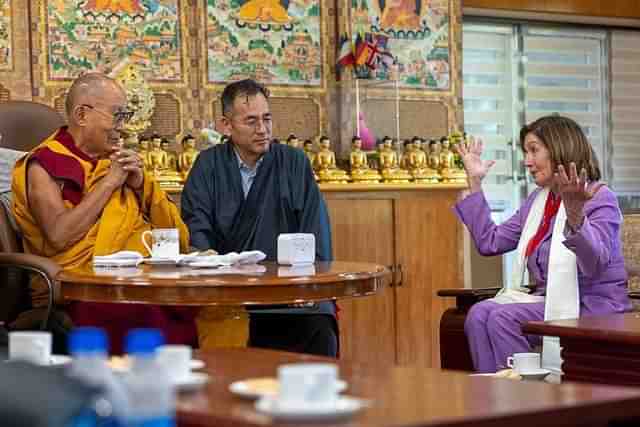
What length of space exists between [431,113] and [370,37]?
633 mm

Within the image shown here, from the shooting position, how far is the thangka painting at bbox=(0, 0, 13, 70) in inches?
217

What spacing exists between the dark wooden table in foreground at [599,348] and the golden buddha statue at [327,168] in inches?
102

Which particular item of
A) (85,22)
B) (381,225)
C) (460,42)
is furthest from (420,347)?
(85,22)

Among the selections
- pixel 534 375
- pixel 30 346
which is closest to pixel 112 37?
pixel 534 375

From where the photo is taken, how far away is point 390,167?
20.2ft

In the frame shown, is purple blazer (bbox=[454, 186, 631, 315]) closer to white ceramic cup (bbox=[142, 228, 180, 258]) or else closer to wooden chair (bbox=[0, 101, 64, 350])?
white ceramic cup (bbox=[142, 228, 180, 258])

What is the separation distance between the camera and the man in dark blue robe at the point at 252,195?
440cm

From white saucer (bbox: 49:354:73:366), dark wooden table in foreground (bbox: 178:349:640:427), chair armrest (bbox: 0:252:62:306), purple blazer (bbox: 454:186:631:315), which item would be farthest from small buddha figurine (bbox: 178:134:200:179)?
dark wooden table in foreground (bbox: 178:349:640:427)

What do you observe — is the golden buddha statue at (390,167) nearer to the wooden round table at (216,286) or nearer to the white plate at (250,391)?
the wooden round table at (216,286)

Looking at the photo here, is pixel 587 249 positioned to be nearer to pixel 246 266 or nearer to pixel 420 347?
pixel 246 266

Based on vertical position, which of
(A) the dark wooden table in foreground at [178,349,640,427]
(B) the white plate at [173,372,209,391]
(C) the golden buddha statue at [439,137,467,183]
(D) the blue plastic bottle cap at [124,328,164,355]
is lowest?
(A) the dark wooden table in foreground at [178,349,640,427]

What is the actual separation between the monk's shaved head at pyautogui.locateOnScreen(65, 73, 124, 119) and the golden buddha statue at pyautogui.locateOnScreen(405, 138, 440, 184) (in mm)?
2199

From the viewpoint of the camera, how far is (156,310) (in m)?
3.96

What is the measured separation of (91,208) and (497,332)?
1.43 m
